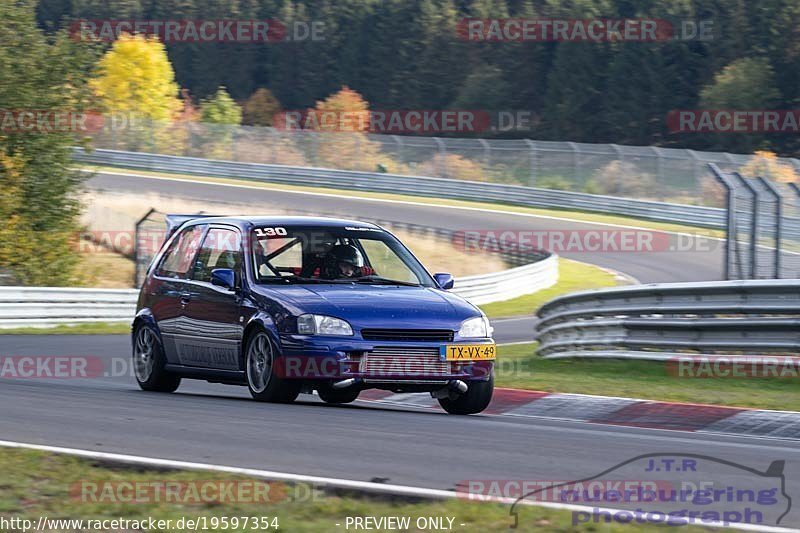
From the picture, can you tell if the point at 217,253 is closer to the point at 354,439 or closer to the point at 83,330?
the point at 354,439

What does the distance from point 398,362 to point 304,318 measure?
0.75 meters

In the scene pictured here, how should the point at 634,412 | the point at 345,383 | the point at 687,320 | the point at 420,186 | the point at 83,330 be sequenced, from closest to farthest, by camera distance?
the point at 345,383
the point at 634,412
the point at 687,320
the point at 83,330
the point at 420,186

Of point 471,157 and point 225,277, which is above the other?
point 471,157

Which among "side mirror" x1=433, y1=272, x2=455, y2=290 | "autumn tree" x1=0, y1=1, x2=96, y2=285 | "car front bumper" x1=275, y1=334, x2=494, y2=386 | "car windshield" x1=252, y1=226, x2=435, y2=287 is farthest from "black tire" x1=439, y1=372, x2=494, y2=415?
"autumn tree" x1=0, y1=1, x2=96, y2=285

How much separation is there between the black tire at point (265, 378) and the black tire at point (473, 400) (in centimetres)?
128

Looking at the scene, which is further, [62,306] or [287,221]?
[62,306]

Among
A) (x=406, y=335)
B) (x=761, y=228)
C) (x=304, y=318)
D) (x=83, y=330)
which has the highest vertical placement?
(x=761, y=228)

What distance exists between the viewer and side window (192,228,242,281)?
11133mm

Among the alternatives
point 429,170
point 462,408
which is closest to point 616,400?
point 462,408

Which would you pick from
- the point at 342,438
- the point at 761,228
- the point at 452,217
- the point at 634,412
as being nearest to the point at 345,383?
the point at 342,438

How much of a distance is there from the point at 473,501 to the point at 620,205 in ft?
137

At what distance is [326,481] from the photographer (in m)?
6.30

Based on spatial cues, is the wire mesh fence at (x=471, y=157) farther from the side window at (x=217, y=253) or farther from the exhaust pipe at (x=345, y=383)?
the exhaust pipe at (x=345, y=383)

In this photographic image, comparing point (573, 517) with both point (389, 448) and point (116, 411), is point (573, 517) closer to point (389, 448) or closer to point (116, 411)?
point (389, 448)
